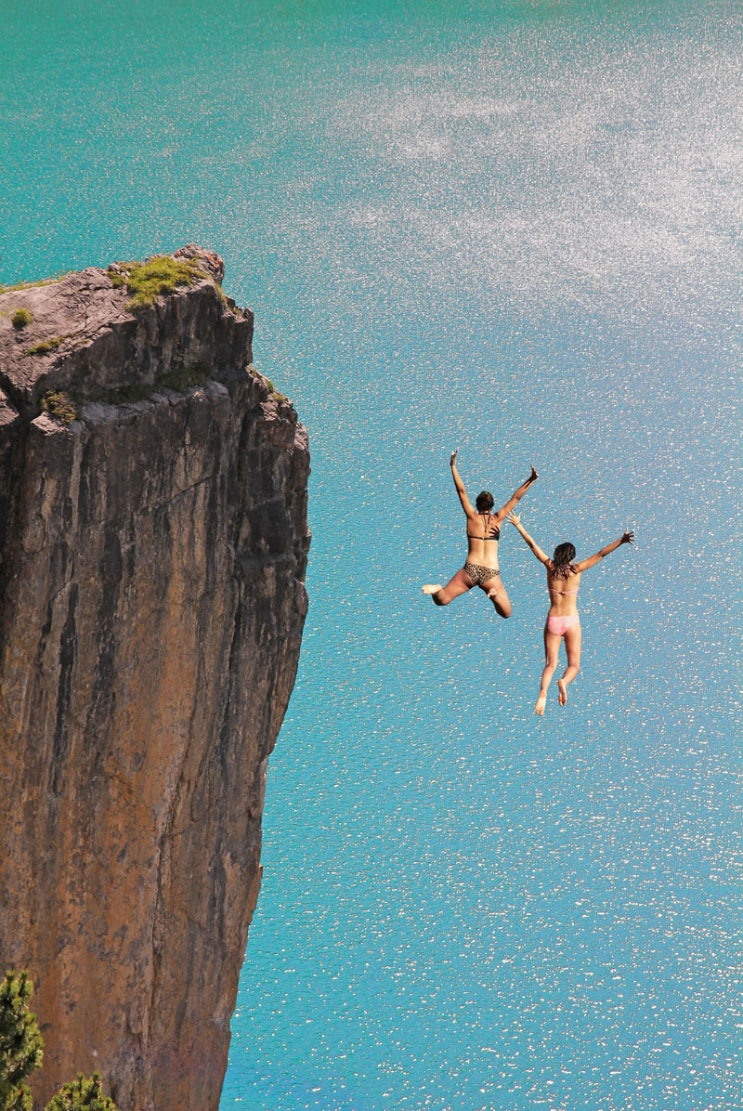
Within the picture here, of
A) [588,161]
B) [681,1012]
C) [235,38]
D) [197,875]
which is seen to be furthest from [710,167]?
[197,875]

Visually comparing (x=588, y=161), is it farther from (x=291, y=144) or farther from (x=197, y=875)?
(x=197, y=875)

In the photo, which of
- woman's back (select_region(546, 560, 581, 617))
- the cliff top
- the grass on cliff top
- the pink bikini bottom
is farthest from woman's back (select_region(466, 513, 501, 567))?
the grass on cliff top

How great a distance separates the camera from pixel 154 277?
37.0ft

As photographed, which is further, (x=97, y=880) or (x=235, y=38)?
(x=235, y=38)

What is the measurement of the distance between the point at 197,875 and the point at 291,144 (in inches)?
927

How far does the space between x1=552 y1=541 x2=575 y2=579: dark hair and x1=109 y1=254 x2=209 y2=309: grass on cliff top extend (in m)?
3.64

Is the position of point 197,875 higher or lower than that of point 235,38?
lower

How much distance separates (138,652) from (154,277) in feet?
9.88

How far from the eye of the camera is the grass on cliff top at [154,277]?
36.4ft

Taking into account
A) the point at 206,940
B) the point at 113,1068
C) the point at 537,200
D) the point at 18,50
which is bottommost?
the point at 113,1068

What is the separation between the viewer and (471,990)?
58.5ft

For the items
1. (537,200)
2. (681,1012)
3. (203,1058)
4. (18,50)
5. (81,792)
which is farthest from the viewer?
(18,50)

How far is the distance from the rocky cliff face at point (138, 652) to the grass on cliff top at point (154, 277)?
64 mm

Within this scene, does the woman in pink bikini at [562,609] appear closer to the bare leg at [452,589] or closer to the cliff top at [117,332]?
the bare leg at [452,589]
